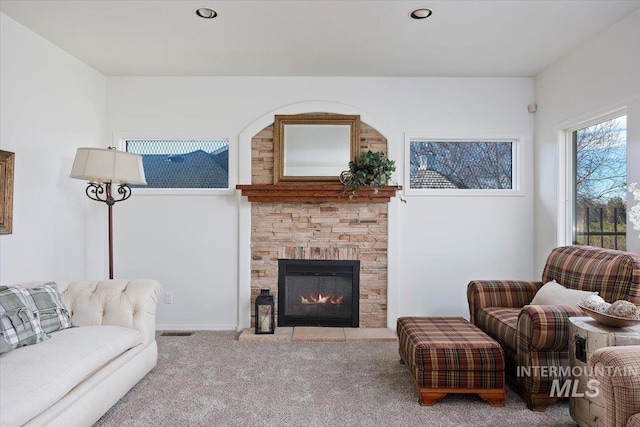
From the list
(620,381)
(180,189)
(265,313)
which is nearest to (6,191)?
Answer: (180,189)

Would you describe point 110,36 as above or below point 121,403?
above

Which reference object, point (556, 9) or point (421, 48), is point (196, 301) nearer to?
point (421, 48)

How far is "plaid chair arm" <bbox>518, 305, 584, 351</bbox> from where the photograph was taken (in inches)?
85.2

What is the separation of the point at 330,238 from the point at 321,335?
961 millimetres

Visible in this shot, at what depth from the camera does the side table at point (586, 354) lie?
187cm

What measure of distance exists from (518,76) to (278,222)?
2.89 metres

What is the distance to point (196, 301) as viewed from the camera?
394cm

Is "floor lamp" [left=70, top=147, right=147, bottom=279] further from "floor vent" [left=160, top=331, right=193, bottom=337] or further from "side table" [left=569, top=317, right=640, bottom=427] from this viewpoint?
"side table" [left=569, top=317, right=640, bottom=427]

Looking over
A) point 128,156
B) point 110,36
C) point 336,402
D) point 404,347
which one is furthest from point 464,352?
point 110,36

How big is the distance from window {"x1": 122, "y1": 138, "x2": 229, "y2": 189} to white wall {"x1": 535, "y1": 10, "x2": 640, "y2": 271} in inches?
127

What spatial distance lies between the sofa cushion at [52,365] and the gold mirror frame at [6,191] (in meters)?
0.94

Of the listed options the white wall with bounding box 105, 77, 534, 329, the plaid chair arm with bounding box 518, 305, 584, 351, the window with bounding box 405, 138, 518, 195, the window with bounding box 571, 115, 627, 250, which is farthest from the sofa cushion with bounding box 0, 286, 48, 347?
the window with bounding box 571, 115, 627, 250

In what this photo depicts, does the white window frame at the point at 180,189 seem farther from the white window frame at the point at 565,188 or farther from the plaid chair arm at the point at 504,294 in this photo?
the white window frame at the point at 565,188

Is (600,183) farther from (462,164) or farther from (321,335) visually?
(321,335)
